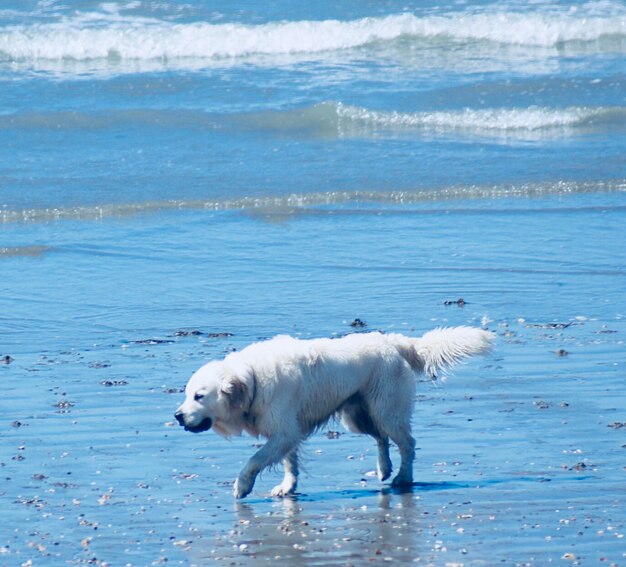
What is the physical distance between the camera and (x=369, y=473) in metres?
7.20

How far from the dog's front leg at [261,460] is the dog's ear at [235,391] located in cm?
27

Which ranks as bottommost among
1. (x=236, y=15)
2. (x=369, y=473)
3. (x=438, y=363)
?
(x=369, y=473)

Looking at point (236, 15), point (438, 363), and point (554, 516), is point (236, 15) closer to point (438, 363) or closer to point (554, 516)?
point (438, 363)

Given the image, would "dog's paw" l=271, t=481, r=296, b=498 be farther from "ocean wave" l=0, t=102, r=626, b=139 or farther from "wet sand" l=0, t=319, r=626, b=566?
"ocean wave" l=0, t=102, r=626, b=139

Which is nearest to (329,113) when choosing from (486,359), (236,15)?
(236,15)

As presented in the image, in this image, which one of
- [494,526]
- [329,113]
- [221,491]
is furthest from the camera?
[329,113]

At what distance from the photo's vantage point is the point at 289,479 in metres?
6.94

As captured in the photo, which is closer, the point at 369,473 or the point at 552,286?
the point at 369,473

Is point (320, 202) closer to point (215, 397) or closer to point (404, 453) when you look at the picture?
point (404, 453)

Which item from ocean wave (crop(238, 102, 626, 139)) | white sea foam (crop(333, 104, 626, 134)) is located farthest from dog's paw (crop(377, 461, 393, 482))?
white sea foam (crop(333, 104, 626, 134))

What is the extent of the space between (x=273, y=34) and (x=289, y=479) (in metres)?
19.0

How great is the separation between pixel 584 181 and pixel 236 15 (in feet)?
42.5

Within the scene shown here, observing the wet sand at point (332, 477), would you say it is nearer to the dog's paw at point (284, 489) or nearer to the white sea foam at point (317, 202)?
the dog's paw at point (284, 489)

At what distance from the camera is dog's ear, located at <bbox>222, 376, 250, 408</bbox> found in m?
6.80
